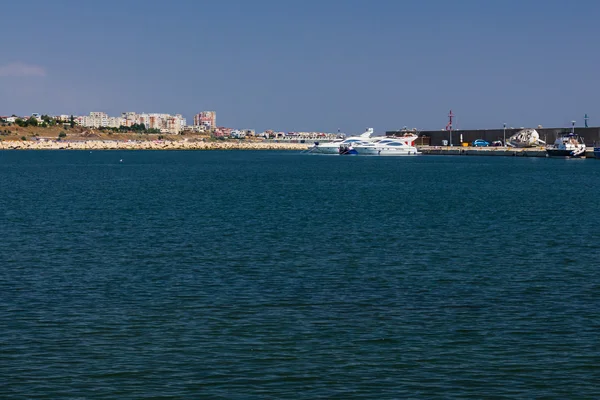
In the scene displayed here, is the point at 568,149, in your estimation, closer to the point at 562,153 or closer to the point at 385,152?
the point at 562,153

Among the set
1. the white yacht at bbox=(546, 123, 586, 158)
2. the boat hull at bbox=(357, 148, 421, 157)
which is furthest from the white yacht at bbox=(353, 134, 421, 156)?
the white yacht at bbox=(546, 123, 586, 158)

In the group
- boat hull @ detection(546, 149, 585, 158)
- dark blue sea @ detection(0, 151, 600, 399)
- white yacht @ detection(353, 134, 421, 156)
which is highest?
white yacht @ detection(353, 134, 421, 156)

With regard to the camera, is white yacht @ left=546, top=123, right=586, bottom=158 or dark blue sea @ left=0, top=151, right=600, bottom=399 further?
white yacht @ left=546, top=123, right=586, bottom=158

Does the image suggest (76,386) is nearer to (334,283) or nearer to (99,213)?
(334,283)

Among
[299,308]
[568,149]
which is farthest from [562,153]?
[299,308]

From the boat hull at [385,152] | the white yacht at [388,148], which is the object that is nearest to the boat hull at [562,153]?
the white yacht at [388,148]

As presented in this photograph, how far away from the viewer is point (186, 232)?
3925 centimetres

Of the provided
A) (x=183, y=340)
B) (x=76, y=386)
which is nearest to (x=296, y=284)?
(x=183, y=340)

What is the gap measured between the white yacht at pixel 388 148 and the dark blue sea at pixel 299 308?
148459 millimetres

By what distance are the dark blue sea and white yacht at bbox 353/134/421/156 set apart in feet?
487

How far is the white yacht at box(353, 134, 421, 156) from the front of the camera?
635 ft

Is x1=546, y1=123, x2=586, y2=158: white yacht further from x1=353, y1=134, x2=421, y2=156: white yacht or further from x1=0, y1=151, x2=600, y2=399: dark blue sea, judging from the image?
x1=0, y1=151, x2=600, y2=399: dark blue sea

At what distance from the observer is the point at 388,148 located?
19350 centimetres

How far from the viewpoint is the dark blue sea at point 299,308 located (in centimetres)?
1641
